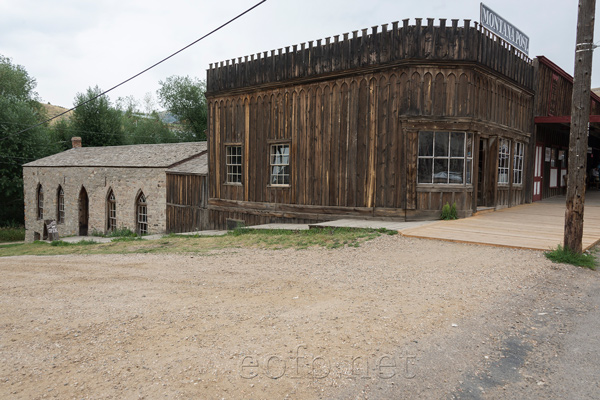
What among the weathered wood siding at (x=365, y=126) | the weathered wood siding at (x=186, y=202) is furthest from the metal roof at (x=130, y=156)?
the weathered wood siding at (x=365, y=126)

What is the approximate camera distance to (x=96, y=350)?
3912 mm

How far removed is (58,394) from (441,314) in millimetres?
3718

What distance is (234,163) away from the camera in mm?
16234

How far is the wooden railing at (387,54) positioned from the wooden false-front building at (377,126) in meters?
0.03

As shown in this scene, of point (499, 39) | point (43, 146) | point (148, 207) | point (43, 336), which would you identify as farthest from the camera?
point (43, 146)

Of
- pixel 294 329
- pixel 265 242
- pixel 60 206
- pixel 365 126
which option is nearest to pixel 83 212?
pixel 60 206

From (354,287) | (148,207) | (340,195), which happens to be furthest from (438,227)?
(148,207)

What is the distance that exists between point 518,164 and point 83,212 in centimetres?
2315

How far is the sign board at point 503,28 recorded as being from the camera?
39.5 ft

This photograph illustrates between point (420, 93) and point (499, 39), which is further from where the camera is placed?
point (499, 39)

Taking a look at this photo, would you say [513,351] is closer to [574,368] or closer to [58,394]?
[574,368]

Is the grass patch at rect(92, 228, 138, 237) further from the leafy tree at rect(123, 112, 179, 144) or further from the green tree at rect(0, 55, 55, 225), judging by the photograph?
the leafy tree at rect(123, 112, 179, 144)

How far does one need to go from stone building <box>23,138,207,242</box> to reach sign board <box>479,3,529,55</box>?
1141cm

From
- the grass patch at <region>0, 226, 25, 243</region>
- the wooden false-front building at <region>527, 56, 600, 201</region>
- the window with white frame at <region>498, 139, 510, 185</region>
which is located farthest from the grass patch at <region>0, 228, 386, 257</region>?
the grass patch at <region>0, 226, 25, 243</region>
